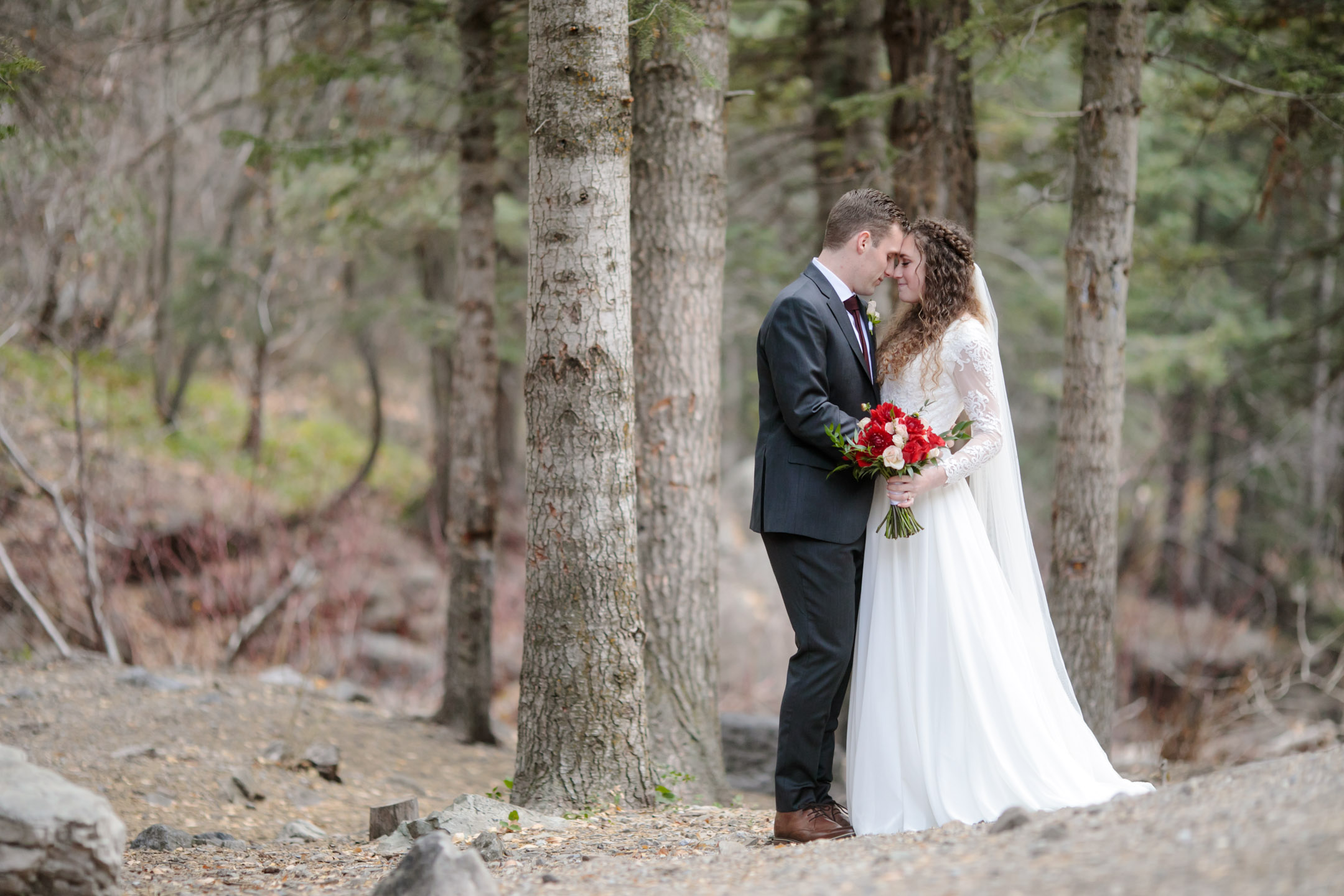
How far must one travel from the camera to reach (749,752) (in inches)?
325

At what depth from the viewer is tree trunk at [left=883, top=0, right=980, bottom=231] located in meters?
7.42

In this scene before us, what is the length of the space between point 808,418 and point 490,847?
2072 mm

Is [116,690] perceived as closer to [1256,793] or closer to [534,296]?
[534,296]

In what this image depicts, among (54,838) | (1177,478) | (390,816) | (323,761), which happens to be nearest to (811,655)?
(390,816)

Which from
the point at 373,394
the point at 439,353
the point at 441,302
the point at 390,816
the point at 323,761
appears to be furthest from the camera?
the point at 373,394

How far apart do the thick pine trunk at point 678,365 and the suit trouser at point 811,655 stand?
156 cm

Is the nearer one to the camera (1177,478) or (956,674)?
(956,674)

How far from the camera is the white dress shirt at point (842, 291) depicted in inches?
166

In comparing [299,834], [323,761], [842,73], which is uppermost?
[842,73]

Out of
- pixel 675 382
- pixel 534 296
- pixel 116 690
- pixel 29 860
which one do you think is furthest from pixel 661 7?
pixel 116 690

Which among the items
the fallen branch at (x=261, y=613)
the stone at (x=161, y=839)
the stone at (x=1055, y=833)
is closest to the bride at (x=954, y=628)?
the stone at (x=1055, y=833)

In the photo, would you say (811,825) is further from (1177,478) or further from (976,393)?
(1177,478)

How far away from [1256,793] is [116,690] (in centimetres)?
764

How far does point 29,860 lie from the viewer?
9.82 feet
